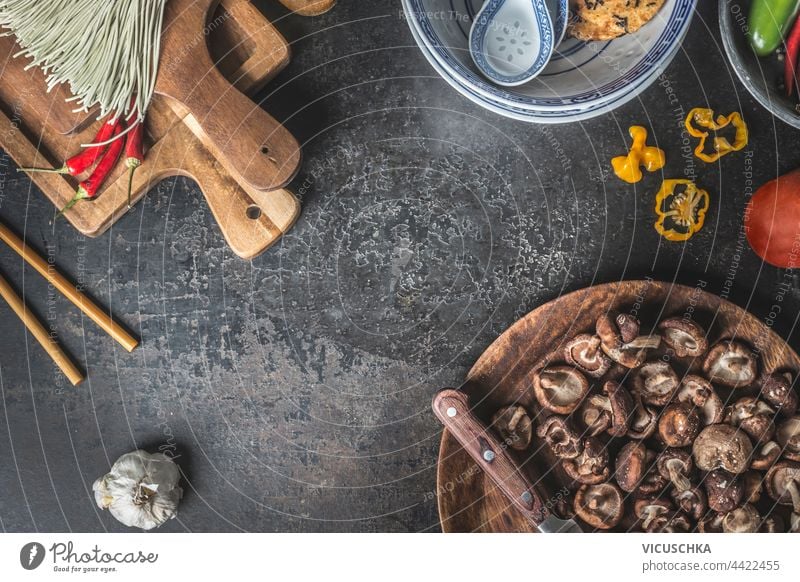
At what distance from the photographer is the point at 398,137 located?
1.17 meters

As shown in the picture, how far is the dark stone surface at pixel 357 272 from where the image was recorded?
3.83 ft

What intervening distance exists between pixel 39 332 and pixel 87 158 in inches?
13.3

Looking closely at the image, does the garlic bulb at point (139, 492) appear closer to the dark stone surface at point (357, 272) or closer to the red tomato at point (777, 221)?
the dark stone surface at point (357, 272)

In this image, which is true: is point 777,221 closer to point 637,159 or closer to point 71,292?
point 637,159

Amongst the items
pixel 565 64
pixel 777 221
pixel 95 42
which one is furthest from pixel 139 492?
pixel 777 221

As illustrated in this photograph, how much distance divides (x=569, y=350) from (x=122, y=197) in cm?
82

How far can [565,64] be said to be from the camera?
1.07 metres

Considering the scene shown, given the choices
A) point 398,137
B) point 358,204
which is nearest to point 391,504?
point 358,204

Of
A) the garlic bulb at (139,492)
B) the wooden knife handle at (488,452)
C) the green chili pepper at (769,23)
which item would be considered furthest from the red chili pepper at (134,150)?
the green chili pepper at (769,23)
